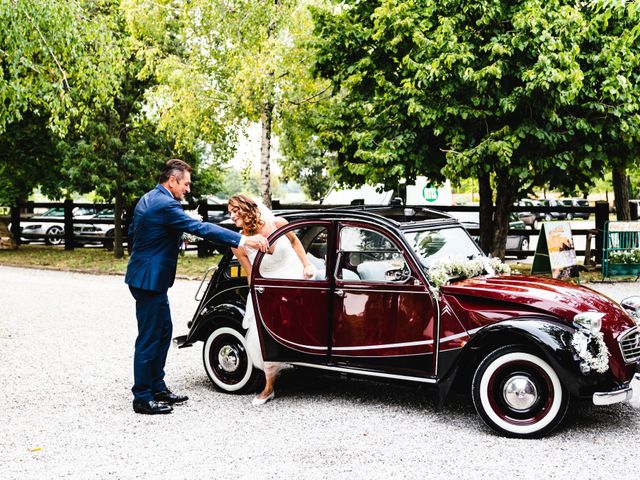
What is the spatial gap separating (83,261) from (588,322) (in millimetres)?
17581

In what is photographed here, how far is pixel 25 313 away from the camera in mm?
12250

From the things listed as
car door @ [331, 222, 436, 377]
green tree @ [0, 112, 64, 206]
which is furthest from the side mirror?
green tree @ [0, 112, 64, 206]

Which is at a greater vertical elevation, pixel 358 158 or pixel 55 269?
pixel 358 158

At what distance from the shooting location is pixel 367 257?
6.34 metres

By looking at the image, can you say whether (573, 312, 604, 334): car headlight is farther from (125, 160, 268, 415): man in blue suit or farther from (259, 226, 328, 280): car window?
(125, 160, 268, 415): man in blue suit

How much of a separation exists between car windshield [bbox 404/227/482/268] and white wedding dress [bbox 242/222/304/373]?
3.56 feet

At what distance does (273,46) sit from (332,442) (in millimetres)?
14811

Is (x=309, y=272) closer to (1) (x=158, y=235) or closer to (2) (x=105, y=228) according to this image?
(1) (x=158, y=235)

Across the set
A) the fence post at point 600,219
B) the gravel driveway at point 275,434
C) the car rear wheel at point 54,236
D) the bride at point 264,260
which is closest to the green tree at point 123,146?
the car rear wheel at point 54,236

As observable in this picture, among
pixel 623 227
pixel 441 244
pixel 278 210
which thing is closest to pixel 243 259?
pixel 441 244

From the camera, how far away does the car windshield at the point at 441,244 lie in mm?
6215

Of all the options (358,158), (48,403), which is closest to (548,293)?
(48,403)

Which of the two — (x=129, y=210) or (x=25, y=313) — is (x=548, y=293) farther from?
(x=129, y=210)

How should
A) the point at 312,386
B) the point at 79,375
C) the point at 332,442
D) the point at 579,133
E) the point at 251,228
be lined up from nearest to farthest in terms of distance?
the point at 332,442 → the point at 251,228 → the point at 312,386 → the point at 79,375 → the point at 579,133
